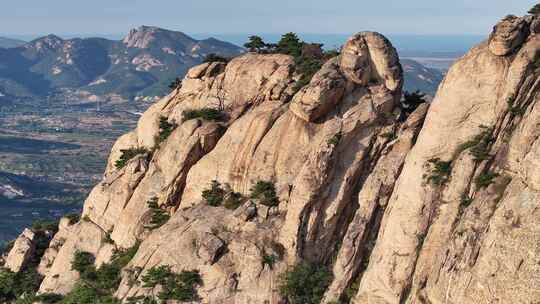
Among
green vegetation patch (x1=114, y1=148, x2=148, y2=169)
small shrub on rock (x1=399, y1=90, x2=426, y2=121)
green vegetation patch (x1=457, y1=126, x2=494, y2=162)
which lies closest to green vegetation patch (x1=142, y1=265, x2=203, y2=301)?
green vegetation patch (x1=114, y1=148, x2=148, y2=169)

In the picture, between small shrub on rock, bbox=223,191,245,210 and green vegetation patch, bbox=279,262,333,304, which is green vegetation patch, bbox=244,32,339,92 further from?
green vegetation patch, bbox=279,262,333,304

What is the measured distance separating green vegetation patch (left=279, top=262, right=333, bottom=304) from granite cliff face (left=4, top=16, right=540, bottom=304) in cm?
78

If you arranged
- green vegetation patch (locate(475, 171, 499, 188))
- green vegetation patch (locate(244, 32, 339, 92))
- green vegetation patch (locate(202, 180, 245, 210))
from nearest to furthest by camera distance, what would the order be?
green vegetation patch (locate(475, 171, 499, 188)), green vegetation patch (locate(202, 180, 245, 210)), green vegetation patch (locate(244, 32, 339, 92))

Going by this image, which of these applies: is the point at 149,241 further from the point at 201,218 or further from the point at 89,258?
the point at 89,258

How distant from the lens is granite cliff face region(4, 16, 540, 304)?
45312 millimetres

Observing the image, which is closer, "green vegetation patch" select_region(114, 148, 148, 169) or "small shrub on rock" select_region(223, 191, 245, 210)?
"small shrub on rock" select_region(223, 191, 245, 210)

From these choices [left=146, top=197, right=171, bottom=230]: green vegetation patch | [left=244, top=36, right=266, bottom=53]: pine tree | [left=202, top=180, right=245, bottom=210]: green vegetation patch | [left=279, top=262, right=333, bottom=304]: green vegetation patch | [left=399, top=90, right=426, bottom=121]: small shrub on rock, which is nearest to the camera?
[left=279, top=262, right=333, bottom=304]: green vegetation patch

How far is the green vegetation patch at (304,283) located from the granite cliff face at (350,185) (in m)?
0.78

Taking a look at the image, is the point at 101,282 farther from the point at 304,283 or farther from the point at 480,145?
the point at 480,145

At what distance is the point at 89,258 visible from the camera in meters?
73.4

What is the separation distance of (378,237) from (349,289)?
5.10 meters

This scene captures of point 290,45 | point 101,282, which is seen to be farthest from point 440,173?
point 101,282

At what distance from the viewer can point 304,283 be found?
56.0 metres

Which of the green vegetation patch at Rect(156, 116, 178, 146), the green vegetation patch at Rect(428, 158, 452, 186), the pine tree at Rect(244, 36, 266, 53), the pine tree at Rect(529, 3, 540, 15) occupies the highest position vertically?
the pine tree at Rect(529, 3, 540, 15)
